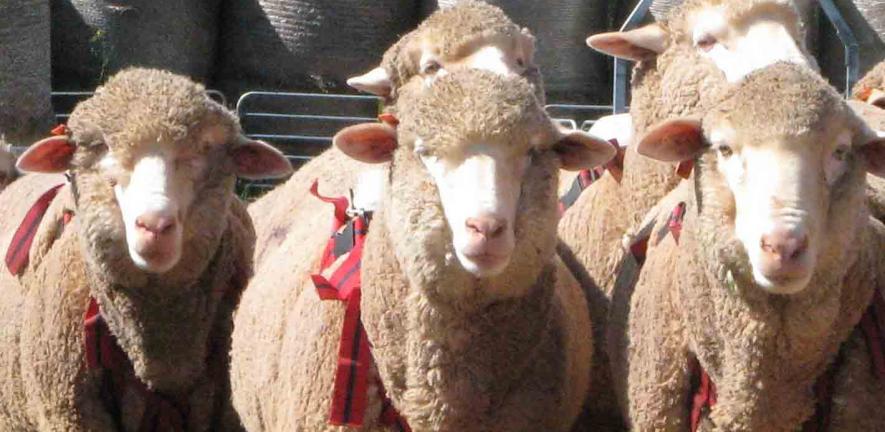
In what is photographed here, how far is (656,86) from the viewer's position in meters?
5.11

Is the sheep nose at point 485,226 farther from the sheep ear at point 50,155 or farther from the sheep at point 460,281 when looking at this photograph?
the sheep ear at point 50,155

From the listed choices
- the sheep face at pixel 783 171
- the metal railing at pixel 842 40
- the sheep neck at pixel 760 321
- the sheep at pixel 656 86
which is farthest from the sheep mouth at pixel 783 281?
the metal railing at pixel 842 40

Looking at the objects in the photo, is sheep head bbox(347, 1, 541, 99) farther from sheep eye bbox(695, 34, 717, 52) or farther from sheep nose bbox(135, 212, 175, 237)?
sheep nose bbox(135, 212, 175, 237)

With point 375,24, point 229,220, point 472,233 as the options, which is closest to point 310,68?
point 375,24

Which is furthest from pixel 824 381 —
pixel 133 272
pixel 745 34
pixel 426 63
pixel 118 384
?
pixel 426 63

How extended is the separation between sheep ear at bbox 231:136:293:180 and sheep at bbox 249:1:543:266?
1.29 ft

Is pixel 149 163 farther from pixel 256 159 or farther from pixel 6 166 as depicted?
pixel 6 166

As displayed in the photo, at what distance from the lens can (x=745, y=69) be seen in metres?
4.80

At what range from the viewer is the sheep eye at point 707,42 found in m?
4.92

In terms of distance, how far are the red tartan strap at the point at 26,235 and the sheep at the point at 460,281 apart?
102 cm

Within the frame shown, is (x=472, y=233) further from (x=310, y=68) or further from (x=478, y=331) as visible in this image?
(x=310, y=68)

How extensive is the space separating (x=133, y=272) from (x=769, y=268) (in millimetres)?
1743

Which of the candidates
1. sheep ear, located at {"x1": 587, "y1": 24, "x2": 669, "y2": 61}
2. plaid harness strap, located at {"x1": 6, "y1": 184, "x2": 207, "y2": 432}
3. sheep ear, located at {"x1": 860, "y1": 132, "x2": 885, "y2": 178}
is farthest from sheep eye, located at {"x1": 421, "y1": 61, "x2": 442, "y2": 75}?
sheep ear, located at {"x1": 860, "y1": 132, "x2": 885, "y2": 178}

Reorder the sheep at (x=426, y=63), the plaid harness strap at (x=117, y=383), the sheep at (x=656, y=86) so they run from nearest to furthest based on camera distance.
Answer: the plaid harness strap at (x=117, y=383)
the sheep at (x=656, y=86)
the sheep at (x=426, y=63)
